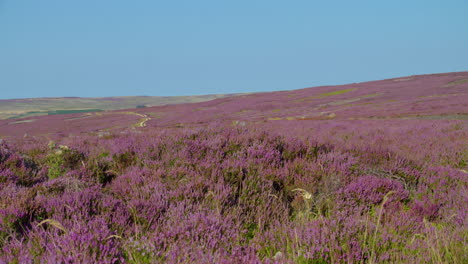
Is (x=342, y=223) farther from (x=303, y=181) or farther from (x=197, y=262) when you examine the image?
(x=197, y=262)

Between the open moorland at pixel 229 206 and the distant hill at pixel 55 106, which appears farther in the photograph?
the distant hill at pixel 55 106

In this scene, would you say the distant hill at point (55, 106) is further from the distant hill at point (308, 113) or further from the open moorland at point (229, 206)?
the open moorland at point (229, 206)

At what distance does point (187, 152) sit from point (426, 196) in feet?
10.0

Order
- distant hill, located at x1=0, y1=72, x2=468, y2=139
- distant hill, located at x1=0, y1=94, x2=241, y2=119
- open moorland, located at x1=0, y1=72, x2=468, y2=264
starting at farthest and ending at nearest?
1. distant hill, located at x1=0, y1=94, x2=241, y2=119
2. distant hill, located at x1=0, y1=72, x2=468, y2=139
3. open moorland, located at x1=0, y1=72, x2=468, y2=264

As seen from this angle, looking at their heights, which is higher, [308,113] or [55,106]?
[55,106]

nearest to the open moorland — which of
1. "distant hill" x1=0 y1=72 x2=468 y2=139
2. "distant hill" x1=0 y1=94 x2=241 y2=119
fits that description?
"distant hill" x1=0 y1=72 x2=468 y2=139

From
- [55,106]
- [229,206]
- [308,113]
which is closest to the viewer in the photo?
[229,206]

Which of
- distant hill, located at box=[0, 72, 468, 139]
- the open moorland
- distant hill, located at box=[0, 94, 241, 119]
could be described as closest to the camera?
the open moorland

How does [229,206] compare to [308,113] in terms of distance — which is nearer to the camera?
[229,206]

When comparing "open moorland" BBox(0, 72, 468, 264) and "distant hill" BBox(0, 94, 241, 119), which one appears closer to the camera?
"open moorland" BBox(0, 72, 468, 264)

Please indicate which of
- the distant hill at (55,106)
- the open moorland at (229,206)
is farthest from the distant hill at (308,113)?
the distant hill at (55,106)

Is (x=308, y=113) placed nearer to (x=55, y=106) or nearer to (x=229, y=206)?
(x=229, y=206)

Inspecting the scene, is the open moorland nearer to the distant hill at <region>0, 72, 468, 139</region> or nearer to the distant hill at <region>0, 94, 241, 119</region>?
the distant hill at <region>0, 72, 468, 139</region>

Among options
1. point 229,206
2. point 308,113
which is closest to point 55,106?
point 308,113
